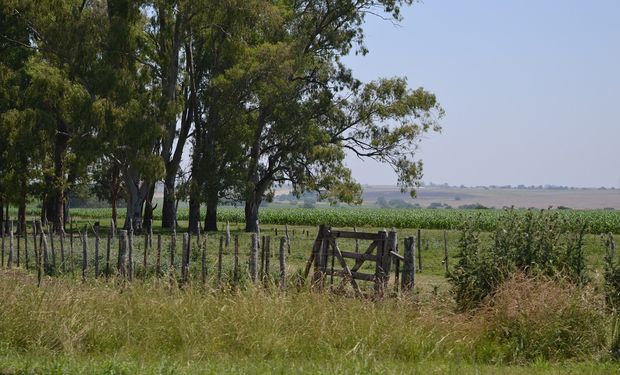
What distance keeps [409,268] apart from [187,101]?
38.3 m

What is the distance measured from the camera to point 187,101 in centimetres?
5316

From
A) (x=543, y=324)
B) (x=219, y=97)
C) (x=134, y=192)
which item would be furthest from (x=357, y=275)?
(x=219, y=97)

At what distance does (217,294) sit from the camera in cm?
1499

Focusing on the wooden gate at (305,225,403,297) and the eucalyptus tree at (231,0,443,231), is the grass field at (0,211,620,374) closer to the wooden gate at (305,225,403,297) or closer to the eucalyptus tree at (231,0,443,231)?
the wooden gate at (305,225,403,297)

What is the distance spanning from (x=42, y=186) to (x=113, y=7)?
11.8 meters

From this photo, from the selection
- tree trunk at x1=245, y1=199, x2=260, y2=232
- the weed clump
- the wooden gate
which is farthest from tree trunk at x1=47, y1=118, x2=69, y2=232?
the weed clump

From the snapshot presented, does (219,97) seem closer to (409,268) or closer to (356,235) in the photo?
(356,235)

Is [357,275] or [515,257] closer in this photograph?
[515,257]

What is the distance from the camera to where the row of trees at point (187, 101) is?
4312 cm

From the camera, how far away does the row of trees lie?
43125 millimetres

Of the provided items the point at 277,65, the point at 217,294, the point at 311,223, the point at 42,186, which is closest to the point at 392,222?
the point at 311,223

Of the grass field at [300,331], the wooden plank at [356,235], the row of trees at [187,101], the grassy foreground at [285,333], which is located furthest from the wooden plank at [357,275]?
the row of trees at [187,101]

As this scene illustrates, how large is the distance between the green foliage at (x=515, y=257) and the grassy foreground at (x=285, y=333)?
40.3 inches

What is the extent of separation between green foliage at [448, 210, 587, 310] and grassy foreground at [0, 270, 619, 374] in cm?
102
